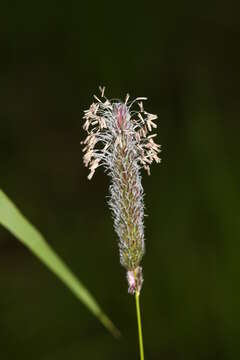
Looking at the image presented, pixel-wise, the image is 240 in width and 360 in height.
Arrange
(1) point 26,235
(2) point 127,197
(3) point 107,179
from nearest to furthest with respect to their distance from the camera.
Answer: (1) point 26,235 < (2) point 127,197 < (3) point 107,179

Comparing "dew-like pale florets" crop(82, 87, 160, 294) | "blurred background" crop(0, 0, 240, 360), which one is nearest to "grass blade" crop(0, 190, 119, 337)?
"dew-like pale florets" crop(82, 87, 160, 294)

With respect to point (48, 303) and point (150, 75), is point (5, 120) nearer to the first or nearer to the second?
point (150, 75)

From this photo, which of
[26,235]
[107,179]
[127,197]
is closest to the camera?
[26,235]

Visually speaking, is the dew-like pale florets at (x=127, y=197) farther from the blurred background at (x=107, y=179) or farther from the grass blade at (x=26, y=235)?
the blurred background at (x=107, y=179)

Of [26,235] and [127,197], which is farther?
[127,197]

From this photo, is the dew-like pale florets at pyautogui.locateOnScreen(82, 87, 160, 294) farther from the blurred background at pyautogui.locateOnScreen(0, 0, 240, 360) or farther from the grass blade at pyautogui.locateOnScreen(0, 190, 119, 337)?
the blurred background at pyautogui.locateOnScreen(0, 0, 240, 360)

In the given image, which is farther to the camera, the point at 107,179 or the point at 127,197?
the point at 107,179

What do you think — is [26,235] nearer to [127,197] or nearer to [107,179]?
[127,197]

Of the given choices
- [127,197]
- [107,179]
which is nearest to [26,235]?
[127,197]

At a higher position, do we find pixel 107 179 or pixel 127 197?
pixel 107 179

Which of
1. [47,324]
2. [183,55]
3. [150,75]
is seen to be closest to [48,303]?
[47,324]
